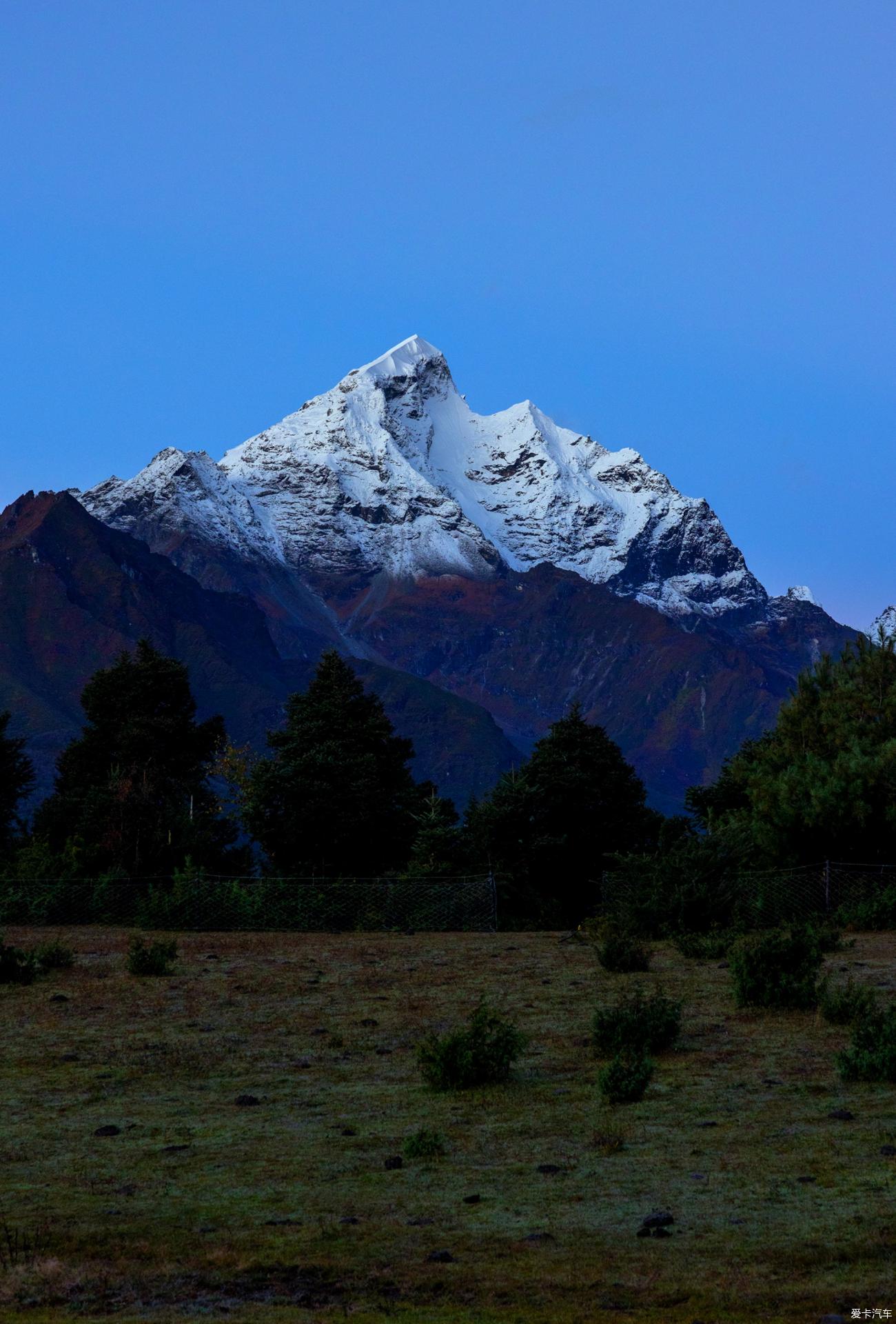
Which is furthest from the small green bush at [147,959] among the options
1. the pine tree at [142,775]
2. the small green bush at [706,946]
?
the pine tree at [142,775]

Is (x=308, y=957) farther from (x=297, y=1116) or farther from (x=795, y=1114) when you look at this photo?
(x=795, y=1114)

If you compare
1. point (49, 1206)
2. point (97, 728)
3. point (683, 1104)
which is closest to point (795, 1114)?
point (683, 1104)

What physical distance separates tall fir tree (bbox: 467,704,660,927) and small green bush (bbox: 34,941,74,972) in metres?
18.7

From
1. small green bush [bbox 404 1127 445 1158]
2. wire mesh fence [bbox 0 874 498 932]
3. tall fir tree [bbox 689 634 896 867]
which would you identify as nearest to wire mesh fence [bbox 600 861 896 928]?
tall fir tree [bbox 689 634 896 867]

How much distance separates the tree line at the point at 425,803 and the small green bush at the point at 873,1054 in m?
12.8

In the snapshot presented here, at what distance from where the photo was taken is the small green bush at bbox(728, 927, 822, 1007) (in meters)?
16.0

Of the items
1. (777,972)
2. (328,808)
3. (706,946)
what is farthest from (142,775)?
(777,972)

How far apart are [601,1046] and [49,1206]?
21.4 ft

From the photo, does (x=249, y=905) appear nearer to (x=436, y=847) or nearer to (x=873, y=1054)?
(x=436, y=847)

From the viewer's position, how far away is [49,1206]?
8.78 m

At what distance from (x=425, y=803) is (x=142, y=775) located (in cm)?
1061

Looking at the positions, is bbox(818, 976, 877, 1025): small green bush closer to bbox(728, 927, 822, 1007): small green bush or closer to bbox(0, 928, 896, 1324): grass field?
bbox(0, 928, 896, 1324): grass field

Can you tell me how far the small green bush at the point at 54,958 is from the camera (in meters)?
21.2

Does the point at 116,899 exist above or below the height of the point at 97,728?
below
